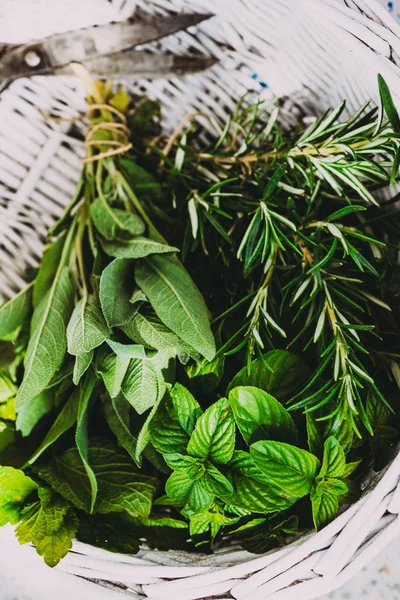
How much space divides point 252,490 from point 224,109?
1.68ft

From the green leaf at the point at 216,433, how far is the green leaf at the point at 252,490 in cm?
2

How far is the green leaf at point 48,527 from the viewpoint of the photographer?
60cm

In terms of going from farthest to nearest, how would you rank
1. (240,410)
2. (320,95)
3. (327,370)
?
1. (320,95)
2. (327,370)
3. (240,410)

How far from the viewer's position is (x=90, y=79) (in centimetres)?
78

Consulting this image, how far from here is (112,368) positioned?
1.98ft

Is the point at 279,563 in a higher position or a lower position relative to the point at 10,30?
lower

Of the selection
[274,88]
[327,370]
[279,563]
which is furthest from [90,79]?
[279,563]

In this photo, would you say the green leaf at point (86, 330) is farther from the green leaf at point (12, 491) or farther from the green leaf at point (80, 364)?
the green leaf at point (12, 491)

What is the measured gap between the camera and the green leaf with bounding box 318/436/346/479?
564 mm

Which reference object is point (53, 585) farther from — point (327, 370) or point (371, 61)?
point (371, 61)

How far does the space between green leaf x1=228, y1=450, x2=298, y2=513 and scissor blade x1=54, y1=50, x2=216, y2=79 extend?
0.51 metres

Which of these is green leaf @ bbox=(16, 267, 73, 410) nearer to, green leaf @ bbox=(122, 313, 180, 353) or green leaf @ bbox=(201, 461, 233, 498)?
green leaf @ bbox=(122, 313, 180, 353)

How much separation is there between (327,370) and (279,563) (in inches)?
8.1

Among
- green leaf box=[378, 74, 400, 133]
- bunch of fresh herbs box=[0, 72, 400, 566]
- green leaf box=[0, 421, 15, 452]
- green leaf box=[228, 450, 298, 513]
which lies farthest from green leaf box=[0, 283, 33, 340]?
green leaf box=[378, 74, 400, 133]
